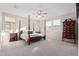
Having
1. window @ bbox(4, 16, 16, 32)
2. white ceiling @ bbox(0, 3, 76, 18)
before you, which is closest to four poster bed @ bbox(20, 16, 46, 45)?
window @ bbox(4, 16, 16, 32)

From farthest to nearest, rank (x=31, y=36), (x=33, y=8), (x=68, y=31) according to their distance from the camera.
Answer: (x=68, y=31), (x=31, y=36), (x=33, y=8)

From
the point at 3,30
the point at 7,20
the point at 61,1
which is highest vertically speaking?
the point at 61,1

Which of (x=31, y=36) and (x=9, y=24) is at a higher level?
(x=9, y=24)

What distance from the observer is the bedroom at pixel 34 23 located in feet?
7.06

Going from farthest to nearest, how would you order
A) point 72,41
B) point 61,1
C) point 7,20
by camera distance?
1. point 72,41
2. point 7,20
3. point 61,1

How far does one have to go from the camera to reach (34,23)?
7.11 feet

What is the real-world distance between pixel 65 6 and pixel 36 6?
0.93m

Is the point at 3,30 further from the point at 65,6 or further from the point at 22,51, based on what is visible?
the point at 65,6

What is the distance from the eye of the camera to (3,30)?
2.21 m

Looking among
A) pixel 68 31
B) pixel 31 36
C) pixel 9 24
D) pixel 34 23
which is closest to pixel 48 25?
pixel 34 23

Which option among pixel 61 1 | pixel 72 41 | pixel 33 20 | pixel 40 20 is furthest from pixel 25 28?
pixel 72 41

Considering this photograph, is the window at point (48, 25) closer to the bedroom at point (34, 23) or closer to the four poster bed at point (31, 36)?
the bedroom at point (34, 23)

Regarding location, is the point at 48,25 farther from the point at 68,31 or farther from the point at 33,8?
the point at 68,31

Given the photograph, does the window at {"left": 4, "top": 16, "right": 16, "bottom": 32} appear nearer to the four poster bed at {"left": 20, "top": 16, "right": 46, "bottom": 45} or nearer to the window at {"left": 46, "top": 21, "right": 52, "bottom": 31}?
the four poster bed at {"left": 20, "top": 16, "right": 46, "bottom": 45}
